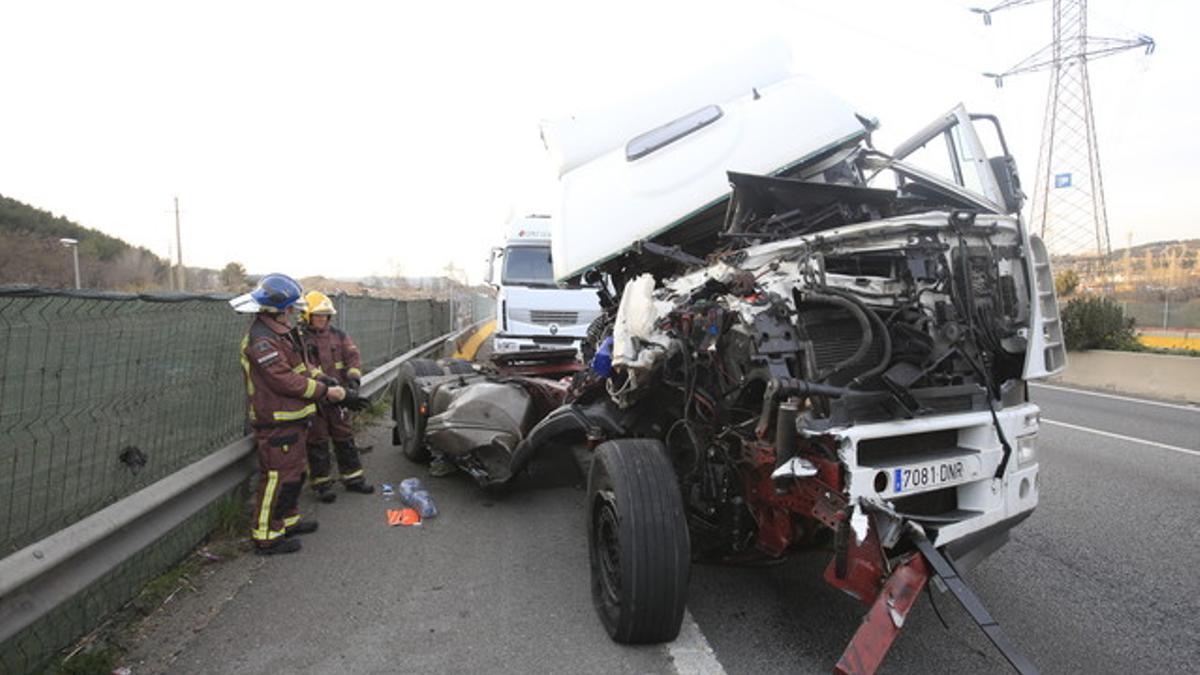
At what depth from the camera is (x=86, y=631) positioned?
3074mm

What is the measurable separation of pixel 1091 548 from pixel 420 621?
13.0 feet

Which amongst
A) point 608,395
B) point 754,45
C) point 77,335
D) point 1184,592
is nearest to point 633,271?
point 608,395

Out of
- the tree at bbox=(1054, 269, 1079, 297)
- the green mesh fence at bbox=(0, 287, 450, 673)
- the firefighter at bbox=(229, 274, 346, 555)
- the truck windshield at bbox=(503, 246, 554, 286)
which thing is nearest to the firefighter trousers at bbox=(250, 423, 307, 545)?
the firefighter at bbox=(229, 274, 346, 555)

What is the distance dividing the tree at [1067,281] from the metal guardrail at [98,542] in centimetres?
2138

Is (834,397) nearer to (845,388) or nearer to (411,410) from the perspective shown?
(845,388)

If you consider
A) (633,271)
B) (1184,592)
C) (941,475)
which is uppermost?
(633,271)

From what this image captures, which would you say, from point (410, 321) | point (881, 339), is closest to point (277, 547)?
point (881, 339)

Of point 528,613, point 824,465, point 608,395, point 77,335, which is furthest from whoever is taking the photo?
point 608,395

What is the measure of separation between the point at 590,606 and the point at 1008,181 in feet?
11.0

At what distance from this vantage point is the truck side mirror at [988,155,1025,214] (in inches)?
→ 157

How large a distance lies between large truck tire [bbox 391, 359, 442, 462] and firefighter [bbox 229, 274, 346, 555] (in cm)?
156

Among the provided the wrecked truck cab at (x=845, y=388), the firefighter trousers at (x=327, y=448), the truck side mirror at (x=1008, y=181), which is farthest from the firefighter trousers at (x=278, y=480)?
the truck side mirror at (x=1008, y=181)

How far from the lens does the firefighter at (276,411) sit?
168 inches

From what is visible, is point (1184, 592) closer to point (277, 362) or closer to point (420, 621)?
point (420, 621)
